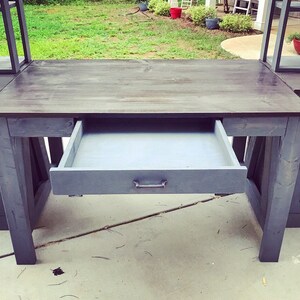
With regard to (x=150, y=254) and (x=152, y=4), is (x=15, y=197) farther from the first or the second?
(x=152, y=4)

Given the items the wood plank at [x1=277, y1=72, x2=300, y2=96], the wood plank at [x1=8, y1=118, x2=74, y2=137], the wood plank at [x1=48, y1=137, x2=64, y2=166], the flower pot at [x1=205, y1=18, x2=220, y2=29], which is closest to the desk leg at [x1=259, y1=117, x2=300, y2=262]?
the wood plank at [x1=277, y1=72, x2=300, y2=96]

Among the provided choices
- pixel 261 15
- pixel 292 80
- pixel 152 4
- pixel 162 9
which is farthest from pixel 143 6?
pixel 292 80

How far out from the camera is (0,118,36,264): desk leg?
1552 millimetres

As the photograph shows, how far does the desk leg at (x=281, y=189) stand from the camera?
5.02ft

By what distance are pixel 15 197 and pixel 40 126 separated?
15.0 inches

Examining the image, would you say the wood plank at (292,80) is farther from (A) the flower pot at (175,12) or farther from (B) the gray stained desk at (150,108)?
(A) the flower pot at (175,12)

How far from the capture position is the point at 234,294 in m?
1.70

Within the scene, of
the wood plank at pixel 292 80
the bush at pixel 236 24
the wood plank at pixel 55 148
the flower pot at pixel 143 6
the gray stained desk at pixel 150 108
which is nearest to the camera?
the gray stained desk at pixel 150 108

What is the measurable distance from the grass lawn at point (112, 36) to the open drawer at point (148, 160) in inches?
169

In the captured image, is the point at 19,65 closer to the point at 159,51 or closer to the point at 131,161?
the point at 131,161

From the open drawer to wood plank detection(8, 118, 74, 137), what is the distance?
0.06m

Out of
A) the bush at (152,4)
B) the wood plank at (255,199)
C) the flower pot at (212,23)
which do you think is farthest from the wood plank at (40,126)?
the bush at (152,4)

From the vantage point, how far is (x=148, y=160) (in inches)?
55.1

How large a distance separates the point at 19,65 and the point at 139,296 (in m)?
1.29
